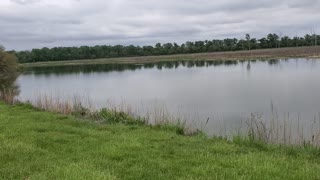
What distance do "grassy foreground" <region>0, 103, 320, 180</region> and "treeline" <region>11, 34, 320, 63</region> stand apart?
120831mm

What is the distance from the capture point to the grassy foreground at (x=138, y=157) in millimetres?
6477

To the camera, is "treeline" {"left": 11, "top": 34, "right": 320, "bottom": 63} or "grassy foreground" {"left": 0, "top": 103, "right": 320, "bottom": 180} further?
"treeline" {"left": 11, "top": 34, "right": 320, "bottom": 63}

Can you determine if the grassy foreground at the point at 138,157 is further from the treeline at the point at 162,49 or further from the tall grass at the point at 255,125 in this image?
the treeline at the point at 162,49

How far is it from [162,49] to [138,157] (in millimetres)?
135222

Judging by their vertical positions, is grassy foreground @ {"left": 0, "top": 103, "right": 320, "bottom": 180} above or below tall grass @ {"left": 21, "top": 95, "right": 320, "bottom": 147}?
above

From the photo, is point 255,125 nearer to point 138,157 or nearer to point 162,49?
point 138,157

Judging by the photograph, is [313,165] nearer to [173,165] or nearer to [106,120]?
[173,165]

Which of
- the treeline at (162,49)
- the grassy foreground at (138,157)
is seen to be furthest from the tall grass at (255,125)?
the treeline at (162,49)

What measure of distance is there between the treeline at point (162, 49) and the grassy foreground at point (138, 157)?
396 ft

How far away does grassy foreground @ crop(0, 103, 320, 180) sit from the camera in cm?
648

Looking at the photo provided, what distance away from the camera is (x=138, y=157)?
7.77 meters

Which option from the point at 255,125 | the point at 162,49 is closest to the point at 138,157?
the point at 255,125

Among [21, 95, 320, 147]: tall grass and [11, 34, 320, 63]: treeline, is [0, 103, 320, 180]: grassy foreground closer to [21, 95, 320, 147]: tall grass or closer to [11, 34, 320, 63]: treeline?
[21, 95, 320, 147]: tall grass

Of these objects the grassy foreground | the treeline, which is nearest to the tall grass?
the grassy foreground
